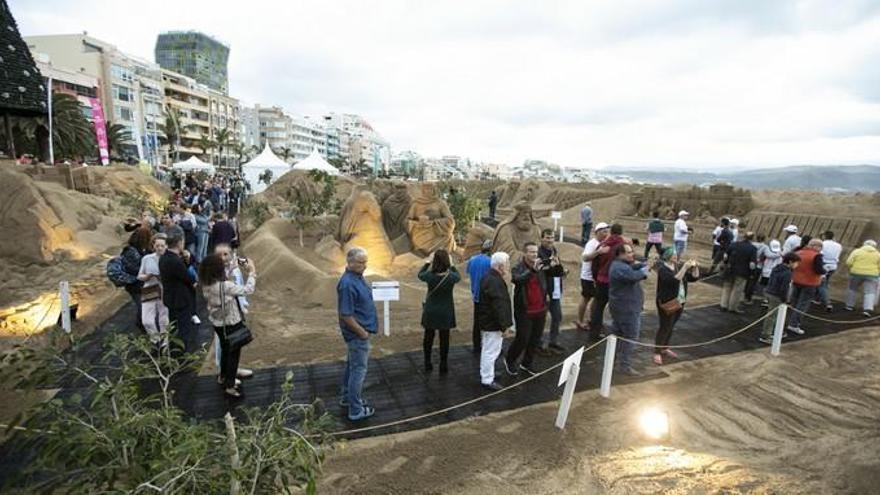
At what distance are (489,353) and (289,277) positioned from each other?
5.38 metres

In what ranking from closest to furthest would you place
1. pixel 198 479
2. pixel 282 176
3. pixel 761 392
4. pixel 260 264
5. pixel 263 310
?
1. pixel 198 479
2. pixel 761 392
3. pixel 263 310
4. pixel 260 264
5. pixel 282 176

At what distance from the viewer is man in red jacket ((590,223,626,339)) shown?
6113mm

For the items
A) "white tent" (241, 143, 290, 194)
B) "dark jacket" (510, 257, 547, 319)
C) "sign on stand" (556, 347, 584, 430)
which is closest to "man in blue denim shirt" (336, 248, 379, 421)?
"dark jacket" (510, 257, 547, 319)

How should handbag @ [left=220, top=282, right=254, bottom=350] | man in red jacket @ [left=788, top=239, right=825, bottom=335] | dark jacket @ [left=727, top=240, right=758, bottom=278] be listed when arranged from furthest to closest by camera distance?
dark jacket @ [left=727, top=240, right=758, bottom=278] → man in red jacket @ [left=788, top=239, right=825, bottom=335] → handbag @ [left=220, top=282, right=254, bottom=350]

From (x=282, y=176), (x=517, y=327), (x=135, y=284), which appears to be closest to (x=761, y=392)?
(x=517, y=327)

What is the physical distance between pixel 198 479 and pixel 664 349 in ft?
19.3

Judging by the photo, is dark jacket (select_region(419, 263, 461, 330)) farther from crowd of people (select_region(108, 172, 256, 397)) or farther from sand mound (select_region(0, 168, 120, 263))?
sand mound (select_region(0, 168, 120, 263))

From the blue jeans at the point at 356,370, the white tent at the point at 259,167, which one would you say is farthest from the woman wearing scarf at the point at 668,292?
the white tent at the point at 259,167

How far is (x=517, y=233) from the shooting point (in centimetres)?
791

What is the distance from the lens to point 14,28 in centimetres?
604

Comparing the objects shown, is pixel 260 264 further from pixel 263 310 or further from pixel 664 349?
pixel 664 349

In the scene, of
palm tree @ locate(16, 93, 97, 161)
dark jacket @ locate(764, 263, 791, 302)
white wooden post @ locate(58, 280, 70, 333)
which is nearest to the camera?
white wooden post @ locate(58, 280, 70, 333)

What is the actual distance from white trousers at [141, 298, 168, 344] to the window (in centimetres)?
4531

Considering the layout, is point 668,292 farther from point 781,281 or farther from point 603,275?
point 781,281
